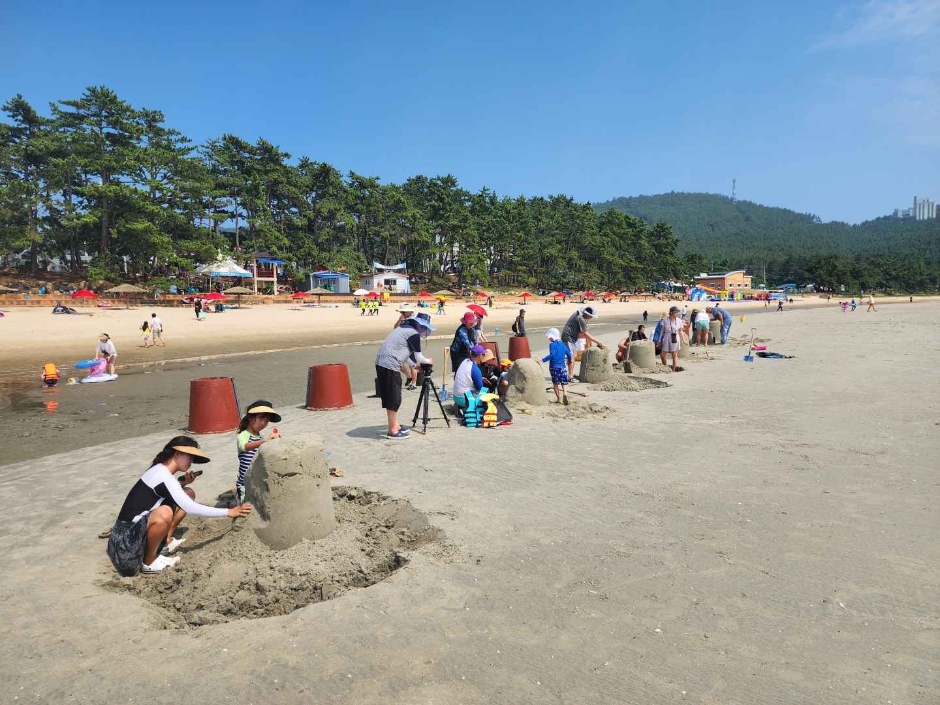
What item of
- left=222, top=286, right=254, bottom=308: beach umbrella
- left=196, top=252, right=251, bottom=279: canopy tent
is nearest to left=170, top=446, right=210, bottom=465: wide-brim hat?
left=222, top=286, right=254, bottom=308: beach umbrella

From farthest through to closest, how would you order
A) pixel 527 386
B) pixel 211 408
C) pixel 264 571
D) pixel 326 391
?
pixel 326 391 → pixel 527 386 → pixel 211 408 → pixel 264 571

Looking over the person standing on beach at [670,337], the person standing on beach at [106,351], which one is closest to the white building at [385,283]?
the person standing on beach at [106,351]

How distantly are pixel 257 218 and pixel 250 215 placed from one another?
4.49ft

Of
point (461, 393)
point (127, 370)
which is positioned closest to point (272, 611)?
point (461, 393)

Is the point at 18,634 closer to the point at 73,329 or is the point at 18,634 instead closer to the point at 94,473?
the point at 94,473

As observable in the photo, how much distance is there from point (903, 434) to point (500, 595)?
21.9ft

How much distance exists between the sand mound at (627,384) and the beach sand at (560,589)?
12.8 ft

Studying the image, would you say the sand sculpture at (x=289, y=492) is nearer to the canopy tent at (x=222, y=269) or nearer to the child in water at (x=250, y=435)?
the child in water at (x=250, y=435)

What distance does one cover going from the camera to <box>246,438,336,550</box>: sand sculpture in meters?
4.34

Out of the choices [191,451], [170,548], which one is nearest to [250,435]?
[191,451]

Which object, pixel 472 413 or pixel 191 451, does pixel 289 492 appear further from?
pixel 472 413

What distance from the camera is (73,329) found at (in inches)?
1030

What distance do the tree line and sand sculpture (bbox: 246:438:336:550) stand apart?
40296mm

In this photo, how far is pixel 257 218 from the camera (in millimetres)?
52656
